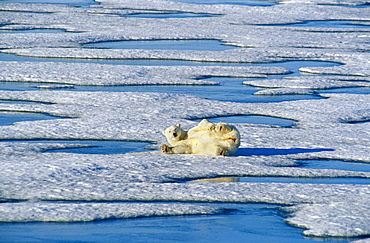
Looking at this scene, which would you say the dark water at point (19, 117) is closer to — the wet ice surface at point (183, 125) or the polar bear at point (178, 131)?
the wet ice surface at point (183, 125)

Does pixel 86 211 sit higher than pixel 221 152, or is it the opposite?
pixel 221 152

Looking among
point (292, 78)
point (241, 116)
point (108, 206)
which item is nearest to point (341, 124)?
point (241, 116)

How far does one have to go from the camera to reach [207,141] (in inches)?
213

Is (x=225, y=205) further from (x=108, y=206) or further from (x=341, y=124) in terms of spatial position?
(x=341, y=124)

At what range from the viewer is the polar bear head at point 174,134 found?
17.8 ft

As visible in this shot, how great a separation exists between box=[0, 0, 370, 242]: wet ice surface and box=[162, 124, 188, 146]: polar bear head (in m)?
0.16

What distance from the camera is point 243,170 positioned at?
504cm

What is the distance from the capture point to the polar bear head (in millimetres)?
5426

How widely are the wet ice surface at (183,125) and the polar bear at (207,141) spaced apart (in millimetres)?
96

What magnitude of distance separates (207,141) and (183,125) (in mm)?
1163

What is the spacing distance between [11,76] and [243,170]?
16.3 feet

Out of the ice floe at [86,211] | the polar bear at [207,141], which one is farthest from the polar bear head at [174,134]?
the ice floe at [86,211]

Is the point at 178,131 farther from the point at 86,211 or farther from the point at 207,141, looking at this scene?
the point at 86,211

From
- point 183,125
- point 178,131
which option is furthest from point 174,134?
point 183,125
